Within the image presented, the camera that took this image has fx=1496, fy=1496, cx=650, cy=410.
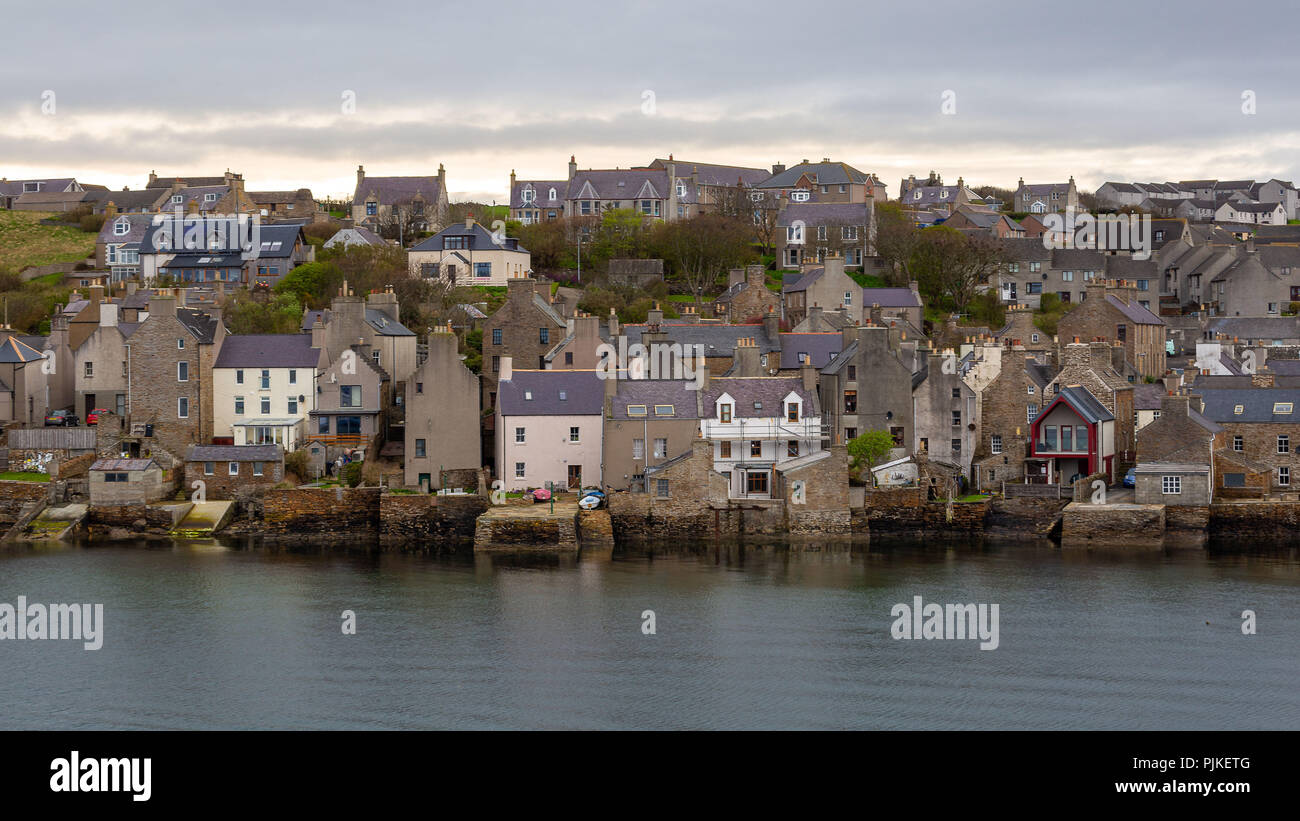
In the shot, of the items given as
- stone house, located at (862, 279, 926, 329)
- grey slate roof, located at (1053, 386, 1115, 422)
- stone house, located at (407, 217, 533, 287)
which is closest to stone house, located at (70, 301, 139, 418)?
stone house, located at (407, 217, 533, 287)

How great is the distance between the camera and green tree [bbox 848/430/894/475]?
52719 mm

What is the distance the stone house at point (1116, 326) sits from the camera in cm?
6662

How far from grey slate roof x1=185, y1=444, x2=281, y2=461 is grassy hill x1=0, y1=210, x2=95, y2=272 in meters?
48.6

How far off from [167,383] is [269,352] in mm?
3930

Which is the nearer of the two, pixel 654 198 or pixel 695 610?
pixel 695 610

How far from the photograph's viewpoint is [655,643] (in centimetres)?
3778

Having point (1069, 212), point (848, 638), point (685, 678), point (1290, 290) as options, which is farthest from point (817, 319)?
point (1069, 212)

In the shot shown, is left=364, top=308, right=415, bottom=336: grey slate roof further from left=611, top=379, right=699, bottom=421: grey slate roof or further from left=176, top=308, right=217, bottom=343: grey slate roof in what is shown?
left=611, top=379, right=699, bottom=421: grey slate roof

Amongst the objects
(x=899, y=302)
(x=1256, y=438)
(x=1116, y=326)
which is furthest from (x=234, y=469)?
(x=1116, y=326)

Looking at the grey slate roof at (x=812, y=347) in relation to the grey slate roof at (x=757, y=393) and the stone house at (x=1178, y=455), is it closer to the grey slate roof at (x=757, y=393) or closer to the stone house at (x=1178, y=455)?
the grey slate roof at (x=757, y=393)

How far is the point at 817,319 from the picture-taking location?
216 feet

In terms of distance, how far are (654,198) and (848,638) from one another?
6534 centimetres
